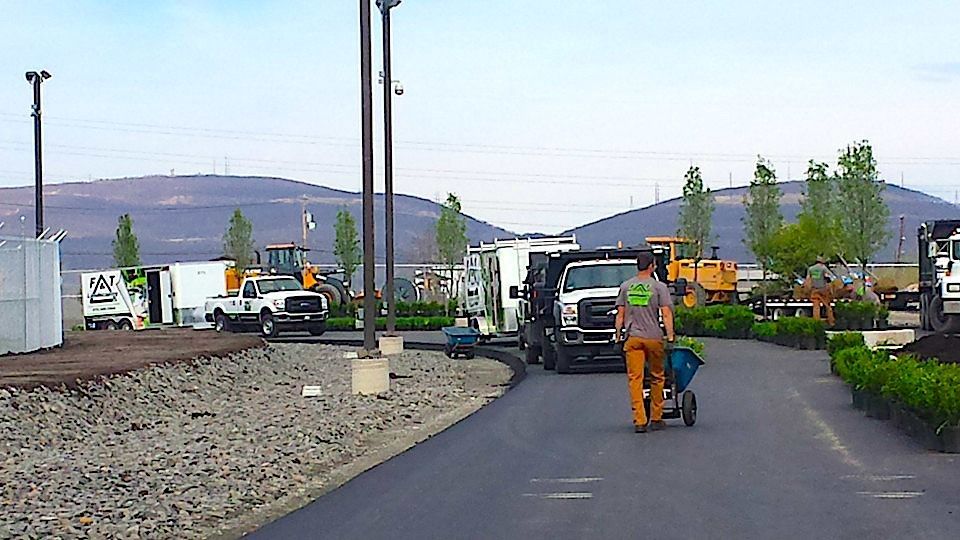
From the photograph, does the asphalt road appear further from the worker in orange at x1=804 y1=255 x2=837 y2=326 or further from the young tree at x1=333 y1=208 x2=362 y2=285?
the young tree at x1=333 y1=208 x2=362 y2=285

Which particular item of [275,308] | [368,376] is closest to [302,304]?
[275,308]

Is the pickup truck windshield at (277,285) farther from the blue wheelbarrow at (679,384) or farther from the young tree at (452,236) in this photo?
the blue wheelbarrow at (679,384)

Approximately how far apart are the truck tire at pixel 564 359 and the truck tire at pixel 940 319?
13.0 m

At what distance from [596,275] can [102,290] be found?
39.9 meters

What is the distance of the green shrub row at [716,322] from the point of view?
131 ft

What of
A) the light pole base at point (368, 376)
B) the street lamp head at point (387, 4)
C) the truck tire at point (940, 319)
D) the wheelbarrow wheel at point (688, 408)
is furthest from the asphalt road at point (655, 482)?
the truck tire at point (940, 319)

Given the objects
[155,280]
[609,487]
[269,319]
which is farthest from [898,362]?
[155,280]

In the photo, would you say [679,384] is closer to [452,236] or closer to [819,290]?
[819,290]

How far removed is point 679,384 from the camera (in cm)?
1761

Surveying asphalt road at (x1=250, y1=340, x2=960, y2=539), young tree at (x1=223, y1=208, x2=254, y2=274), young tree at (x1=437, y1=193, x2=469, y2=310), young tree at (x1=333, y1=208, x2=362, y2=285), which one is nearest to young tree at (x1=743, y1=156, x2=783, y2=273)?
young tree at (x1=437, y1=193, x2=469, y2=310)

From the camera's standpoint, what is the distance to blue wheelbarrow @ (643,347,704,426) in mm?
17297

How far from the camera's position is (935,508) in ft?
36.2

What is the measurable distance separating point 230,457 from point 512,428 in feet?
12.6

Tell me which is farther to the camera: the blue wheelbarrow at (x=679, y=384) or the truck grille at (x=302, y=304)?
the truck grille at (x=302, y=304)
